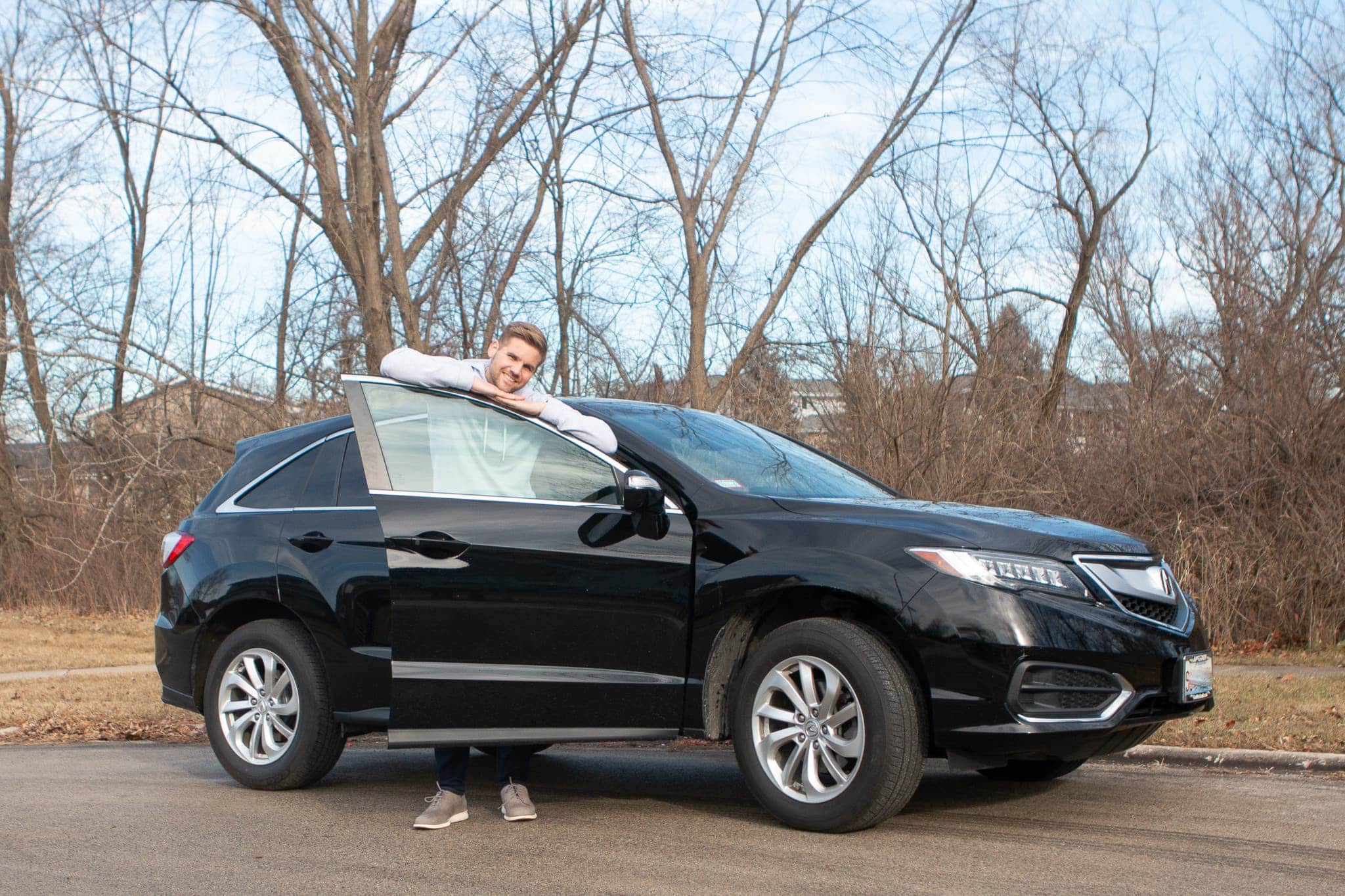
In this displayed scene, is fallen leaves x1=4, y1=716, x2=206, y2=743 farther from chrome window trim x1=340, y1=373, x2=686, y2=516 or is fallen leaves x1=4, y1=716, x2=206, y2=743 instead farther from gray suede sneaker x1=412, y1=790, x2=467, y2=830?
chrome window trim x1=340, y1=373, x2=686, y2=516

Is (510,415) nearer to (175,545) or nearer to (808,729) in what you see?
(808,729)

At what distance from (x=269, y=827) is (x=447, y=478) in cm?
164

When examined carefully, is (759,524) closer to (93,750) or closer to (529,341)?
(529,341)

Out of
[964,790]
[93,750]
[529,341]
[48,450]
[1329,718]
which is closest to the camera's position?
[529,341]

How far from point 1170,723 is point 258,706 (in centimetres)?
492

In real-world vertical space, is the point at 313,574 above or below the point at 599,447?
below

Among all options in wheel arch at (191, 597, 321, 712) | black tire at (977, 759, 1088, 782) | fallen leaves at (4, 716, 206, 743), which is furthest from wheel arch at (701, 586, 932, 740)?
fallen leaves at (4, 716, 206, 743)

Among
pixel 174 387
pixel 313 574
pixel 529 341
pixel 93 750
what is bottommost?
pixel 93 750

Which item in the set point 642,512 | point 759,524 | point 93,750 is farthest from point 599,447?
point 93,750

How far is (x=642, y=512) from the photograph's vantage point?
214 inches

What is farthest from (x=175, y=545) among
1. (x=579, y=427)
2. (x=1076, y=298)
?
(x=1076, y=298)

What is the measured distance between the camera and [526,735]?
5395mm

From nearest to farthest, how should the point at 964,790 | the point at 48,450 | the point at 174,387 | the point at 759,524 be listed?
the point at 759,524
the point at 964,790
the point at 174,387
the point at 48,450

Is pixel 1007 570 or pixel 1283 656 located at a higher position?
pixel 1007 570
